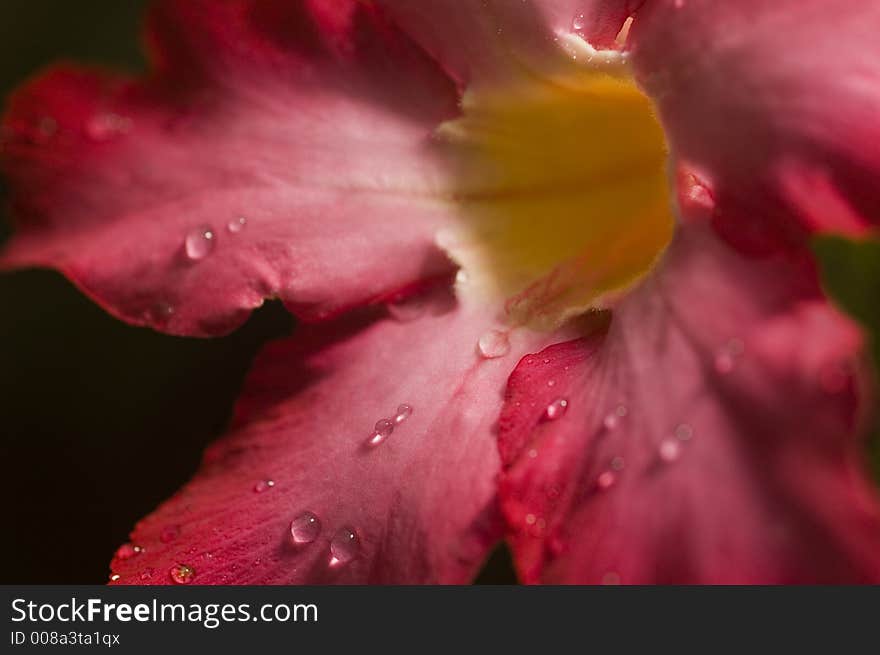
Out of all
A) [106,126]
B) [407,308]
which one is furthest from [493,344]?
[106,126]

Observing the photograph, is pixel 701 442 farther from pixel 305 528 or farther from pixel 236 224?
pixel 236 224

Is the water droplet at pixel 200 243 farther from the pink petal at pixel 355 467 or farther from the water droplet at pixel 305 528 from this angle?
the water droplet at pixel 305 528

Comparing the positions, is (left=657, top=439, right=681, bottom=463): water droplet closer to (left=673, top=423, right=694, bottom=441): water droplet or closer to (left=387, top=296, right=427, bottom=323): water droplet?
(left=673, top=423, right=694, bottom=441): water droplet

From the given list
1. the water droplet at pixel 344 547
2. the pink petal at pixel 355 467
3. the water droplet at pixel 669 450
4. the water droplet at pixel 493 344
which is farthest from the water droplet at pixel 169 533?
the water droplet at pixel 669 450

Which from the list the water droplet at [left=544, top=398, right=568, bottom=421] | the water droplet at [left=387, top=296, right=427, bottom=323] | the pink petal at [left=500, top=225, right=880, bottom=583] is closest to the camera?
the pink petal at [left=500, top=225, right=880, bottom=583]

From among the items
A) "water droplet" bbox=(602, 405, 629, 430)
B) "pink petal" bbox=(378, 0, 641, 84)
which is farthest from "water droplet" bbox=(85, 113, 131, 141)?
"water droplet" bbox=(602, 405, 629, 430)

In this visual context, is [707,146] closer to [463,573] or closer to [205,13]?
[463,573]

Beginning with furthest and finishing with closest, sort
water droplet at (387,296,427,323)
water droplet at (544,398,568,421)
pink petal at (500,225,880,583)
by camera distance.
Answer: water droplet at (387,296,427,323), water droplet at (544,398,568,421), pink petal at (500,225,880,583)

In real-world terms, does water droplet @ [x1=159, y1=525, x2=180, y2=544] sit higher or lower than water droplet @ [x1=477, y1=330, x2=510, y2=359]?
lower
